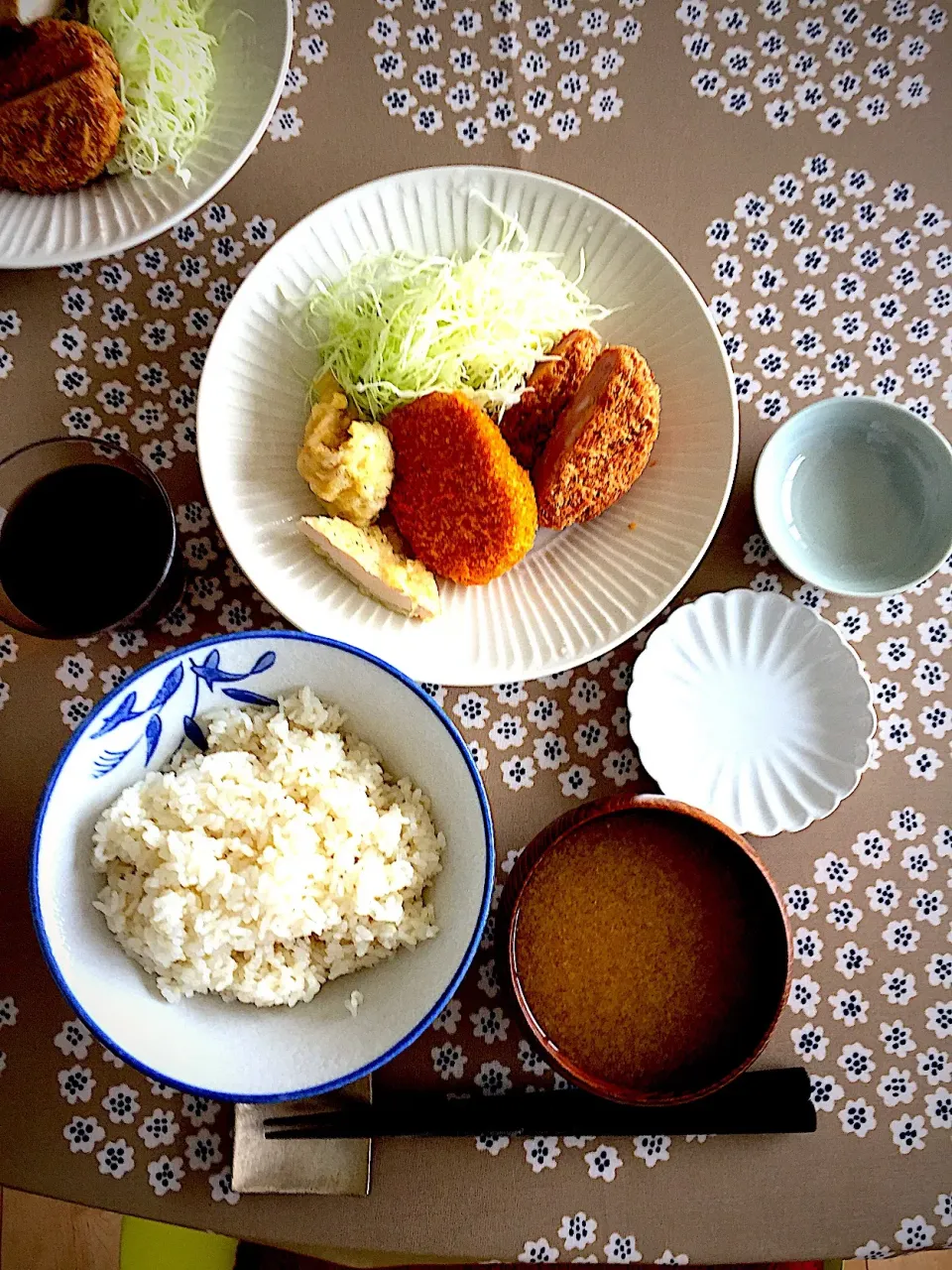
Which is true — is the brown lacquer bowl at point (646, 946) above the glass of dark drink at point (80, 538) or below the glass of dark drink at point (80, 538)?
below

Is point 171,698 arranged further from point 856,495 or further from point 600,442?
point 856,495

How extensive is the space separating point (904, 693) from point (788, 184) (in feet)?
2.95

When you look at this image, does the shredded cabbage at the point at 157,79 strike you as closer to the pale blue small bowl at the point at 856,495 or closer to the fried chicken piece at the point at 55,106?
the fried chicken piece at the point at 55,106

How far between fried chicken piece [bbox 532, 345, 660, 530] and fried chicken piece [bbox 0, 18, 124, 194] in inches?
32.9

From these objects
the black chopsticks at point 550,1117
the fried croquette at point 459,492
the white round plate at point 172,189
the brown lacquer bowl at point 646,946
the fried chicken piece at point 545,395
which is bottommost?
the black chopsticks at point 550,1117

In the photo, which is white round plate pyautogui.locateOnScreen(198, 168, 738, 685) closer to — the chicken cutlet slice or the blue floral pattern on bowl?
the chicken cutlet slice

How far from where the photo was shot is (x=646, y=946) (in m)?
1.33

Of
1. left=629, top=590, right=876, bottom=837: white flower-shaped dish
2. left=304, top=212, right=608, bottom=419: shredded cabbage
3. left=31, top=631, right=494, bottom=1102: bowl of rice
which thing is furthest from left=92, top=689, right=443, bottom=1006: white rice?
left=304, top=212, right=608, bottom=419: shredded cabbage

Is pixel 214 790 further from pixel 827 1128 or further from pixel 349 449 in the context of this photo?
pixel 827 1128

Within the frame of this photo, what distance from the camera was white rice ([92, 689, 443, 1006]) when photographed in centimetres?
121

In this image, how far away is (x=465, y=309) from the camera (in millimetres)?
1523

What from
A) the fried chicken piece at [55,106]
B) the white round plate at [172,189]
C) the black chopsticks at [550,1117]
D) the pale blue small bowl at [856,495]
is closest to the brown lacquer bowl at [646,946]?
the black chopsticks at [550,1117]

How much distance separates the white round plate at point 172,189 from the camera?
4.78 ft

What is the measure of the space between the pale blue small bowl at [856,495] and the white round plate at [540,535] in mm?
142
